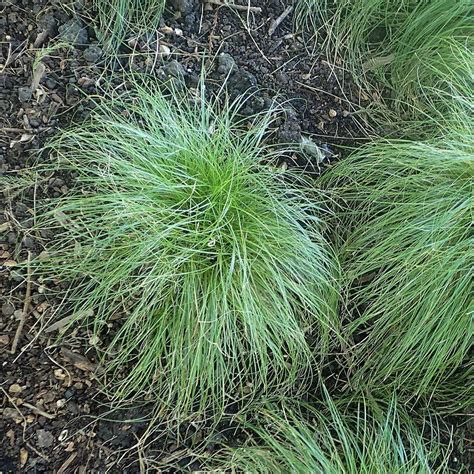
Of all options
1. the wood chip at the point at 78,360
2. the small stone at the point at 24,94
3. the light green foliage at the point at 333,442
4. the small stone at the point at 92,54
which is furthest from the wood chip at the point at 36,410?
the small stone at the point at 92,54

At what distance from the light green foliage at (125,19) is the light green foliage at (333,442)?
2.81ft

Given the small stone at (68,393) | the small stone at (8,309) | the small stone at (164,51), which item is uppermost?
the small stone at (164,51)

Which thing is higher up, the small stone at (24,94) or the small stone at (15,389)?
the small stone at (24,94)

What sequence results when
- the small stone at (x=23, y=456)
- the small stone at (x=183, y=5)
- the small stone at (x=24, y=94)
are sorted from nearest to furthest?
the small stone at (x=23, y=456) → the small stone at (x=24, y=94) → the small stone at (x=183, y=5)

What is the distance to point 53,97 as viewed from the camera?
4.35 feet

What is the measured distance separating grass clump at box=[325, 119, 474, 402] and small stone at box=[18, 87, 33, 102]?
666 mm

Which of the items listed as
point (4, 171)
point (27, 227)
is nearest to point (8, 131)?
point (4, 171)

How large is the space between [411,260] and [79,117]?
2.48ft

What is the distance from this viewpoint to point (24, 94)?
1.31m

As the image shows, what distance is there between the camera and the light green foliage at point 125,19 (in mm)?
1345

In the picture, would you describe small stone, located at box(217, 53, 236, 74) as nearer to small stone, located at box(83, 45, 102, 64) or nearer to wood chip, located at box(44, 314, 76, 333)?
small stone, located at box(83, 45, 102, 64)

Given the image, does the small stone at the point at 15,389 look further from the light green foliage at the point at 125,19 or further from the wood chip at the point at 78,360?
the light green foliage at the point at 125,19

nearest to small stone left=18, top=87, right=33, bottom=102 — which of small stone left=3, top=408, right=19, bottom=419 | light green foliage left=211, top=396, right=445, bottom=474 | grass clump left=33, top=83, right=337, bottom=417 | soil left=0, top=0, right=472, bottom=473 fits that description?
soil left=0, top=0, right=472, bottom=473

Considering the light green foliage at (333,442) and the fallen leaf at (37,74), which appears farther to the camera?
the fallen leaf at (37,74)
